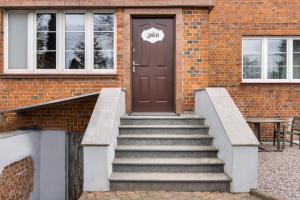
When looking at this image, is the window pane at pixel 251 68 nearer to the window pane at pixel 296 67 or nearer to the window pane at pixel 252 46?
the window pane at pixel 252 46

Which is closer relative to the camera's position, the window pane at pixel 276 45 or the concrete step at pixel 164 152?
the concrete step at pixel 164 152

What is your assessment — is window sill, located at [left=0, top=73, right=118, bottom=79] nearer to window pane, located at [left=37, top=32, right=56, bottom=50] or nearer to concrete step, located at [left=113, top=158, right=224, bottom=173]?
window pane, located at [left=37, top=32, right=56, bottom=50]

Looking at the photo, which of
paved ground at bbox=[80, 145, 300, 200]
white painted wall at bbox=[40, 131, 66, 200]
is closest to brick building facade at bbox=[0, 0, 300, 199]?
white painted wall at bbox=[40, 131, 66, 200]

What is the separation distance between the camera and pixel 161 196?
4.45 metres

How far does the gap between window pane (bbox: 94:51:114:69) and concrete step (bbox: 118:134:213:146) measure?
7.84ft

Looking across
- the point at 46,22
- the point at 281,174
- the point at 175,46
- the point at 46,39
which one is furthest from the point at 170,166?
the point at 46,22

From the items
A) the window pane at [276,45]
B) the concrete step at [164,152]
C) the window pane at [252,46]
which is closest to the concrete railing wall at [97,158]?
the concrete step at [164,152]

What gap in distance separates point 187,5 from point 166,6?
1.68 feet

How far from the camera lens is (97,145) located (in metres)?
4.59

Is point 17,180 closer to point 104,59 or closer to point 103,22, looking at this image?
point 104,59

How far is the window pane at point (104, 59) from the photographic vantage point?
740 centimetres

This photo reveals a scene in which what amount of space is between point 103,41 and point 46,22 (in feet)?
4.95

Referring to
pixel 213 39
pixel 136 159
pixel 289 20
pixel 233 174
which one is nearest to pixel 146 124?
pixel 136 159

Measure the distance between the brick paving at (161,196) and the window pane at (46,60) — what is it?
398 centimetres
